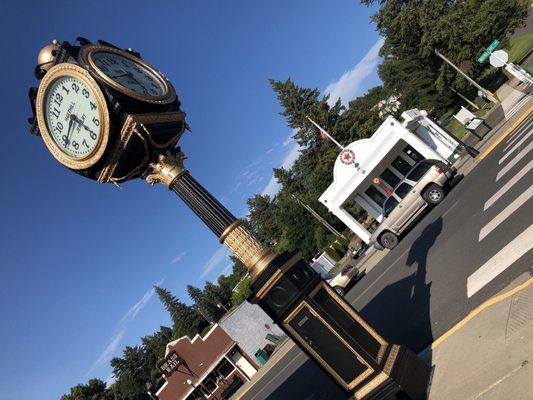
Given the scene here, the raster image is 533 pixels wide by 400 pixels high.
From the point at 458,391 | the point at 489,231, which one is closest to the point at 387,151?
the point at 489,231

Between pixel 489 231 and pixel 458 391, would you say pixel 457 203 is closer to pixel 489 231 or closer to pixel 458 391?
pixel 489 231

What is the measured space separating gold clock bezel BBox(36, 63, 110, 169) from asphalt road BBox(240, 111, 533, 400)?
7.80 meters

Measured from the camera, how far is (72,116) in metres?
9.78

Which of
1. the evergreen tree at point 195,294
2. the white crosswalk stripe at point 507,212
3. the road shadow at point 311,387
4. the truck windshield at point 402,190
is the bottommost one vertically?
the road shadow at point 311,387

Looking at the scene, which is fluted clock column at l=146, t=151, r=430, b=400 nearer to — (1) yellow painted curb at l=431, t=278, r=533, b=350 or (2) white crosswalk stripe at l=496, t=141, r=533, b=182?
(1) yellow painted curb at l=431, t=278, r=533, b=350

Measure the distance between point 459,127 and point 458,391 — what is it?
30.0 m

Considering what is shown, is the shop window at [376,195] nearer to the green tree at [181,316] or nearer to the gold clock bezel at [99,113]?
the gold clock bezel at [99,113]

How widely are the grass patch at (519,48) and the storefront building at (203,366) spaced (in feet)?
104

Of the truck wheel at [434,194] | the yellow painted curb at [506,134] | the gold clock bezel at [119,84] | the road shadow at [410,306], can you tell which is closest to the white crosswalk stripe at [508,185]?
the road shadow at [410,306]

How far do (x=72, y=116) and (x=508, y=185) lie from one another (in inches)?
444

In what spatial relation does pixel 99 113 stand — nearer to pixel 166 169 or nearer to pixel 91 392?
pixel 166 169

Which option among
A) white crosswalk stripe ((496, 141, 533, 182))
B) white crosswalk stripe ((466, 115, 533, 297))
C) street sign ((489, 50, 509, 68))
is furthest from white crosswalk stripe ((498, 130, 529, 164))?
street sign ((489, 50, 509, 68))

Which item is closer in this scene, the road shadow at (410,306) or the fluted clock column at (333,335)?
the fluted clock column at (333,335)

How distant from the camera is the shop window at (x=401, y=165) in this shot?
2142 centimetres
